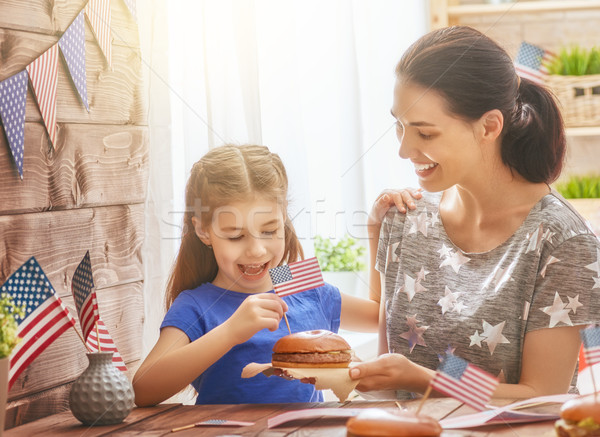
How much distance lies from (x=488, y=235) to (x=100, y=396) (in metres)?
0.98

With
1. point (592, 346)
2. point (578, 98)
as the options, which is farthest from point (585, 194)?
point (592, 346)

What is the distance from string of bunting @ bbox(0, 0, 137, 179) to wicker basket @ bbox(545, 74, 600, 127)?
2039 millimetres

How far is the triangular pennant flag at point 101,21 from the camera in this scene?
1610mm

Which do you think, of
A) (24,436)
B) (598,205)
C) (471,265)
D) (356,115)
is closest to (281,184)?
(471,265)

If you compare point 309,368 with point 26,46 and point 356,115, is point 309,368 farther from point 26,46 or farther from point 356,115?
point 356,115

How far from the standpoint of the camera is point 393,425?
98cm

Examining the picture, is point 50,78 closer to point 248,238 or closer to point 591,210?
point 248,238

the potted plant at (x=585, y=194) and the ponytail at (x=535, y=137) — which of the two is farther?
the potted plant at (x=585, y=194)

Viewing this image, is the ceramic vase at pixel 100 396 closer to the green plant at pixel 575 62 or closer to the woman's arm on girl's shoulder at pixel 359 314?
the woman's arm on girl's shoulder at pixel 359 314

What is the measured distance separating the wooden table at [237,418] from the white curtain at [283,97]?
61 centimetres

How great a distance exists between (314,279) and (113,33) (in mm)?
765

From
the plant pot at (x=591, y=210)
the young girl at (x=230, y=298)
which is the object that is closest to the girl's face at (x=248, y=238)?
the young girl at (x=230, y=298)

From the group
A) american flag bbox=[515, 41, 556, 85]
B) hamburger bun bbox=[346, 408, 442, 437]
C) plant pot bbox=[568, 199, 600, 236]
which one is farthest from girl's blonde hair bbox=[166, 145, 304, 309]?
plant pot bbox=[568, 199, 600, 236]

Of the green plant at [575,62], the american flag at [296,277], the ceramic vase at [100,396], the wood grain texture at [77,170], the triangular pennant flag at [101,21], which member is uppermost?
the green plant at [575,62]
